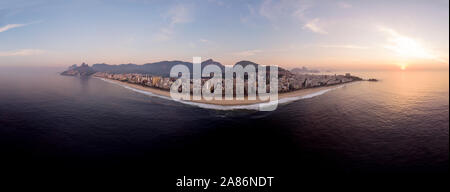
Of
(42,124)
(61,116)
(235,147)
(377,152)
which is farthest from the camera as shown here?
(61,116)

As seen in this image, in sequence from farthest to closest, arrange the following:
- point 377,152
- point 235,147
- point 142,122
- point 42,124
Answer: point 142,122 < point 42,124 < point 235,147 < point 377,152

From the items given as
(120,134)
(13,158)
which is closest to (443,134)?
(120,134)
